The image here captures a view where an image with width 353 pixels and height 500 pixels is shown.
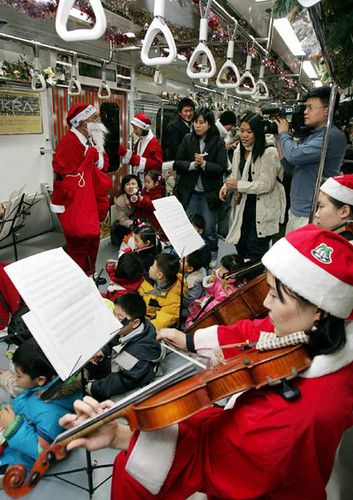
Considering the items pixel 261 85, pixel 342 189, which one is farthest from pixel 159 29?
pixel 261 85

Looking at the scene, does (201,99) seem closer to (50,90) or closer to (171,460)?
(50,90)

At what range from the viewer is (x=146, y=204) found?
4.88 meters

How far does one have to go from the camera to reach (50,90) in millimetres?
4727

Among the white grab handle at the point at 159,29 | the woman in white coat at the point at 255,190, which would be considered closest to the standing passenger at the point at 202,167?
the woman in white coat at the point at 255,190

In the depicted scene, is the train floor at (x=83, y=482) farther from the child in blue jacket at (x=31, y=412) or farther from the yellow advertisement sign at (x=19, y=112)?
the yellow advertisement sign at (x=19, y=112)

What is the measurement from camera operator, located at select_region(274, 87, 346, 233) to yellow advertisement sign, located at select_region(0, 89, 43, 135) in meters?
3.23

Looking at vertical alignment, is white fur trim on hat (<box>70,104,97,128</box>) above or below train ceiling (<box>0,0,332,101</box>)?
below

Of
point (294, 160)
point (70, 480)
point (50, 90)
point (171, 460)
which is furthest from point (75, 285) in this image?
point (50, 90)

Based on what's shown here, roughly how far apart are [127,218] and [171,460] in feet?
13.7

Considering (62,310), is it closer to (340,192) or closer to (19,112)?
(340,192)

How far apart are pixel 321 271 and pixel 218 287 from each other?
6.61ft

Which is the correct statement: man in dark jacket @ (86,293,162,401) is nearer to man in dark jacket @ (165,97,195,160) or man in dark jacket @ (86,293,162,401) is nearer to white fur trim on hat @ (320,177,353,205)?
white fur trim on hat @ (320,177,353,205)

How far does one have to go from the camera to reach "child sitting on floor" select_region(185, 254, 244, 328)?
2.84m

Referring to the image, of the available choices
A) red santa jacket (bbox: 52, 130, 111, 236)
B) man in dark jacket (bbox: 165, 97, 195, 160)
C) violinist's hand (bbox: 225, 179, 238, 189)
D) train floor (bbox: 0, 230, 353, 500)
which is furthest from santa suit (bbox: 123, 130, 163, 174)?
train floor (bbox: 0, 230, 353, 500)
